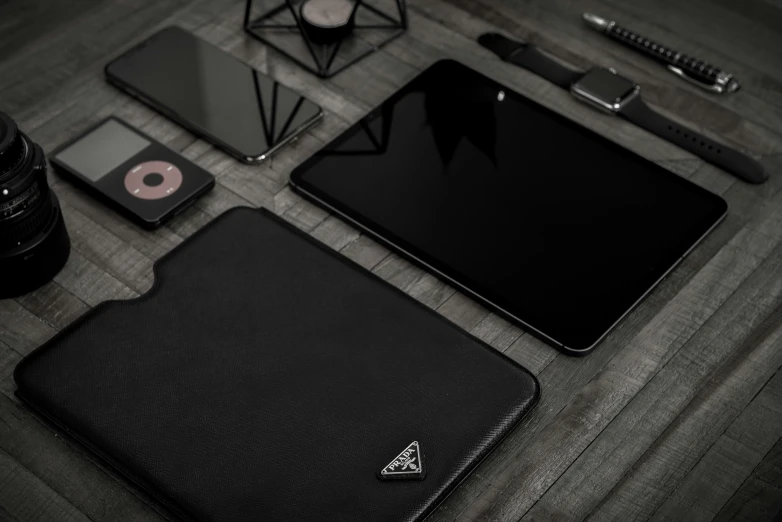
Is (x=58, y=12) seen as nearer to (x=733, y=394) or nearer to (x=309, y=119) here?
(x=309, y=119)

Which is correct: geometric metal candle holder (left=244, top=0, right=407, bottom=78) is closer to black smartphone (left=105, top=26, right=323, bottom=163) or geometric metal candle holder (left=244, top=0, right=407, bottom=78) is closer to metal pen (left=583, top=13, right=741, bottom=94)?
black smartphone (left=105, top=26, right=323, bottom=163)

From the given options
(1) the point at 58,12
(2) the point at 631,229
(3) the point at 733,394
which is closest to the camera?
(3) the point at 733,394

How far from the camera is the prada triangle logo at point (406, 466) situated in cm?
93

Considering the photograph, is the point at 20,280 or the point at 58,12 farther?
the point at 58,12

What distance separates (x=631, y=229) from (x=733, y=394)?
0.21 metres

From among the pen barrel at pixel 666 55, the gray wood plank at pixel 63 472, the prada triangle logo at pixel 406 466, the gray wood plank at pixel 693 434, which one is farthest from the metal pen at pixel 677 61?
the gray wood plank at pixel 63 472

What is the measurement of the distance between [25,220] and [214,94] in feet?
1.13

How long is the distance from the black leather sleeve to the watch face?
18 mm

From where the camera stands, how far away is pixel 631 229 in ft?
3.77

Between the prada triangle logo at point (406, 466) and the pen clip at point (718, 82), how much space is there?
27.1 inches

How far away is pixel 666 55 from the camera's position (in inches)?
54.1

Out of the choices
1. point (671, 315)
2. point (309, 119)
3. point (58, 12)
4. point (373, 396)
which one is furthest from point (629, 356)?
point (58, 12)

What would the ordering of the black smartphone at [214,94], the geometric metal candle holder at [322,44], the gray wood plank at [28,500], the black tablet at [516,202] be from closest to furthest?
1. the gray wood plank at [28,500]
2. the black tablet at [516,202]
3. the black smartphone at [214,94]
4. the geometric metal candle holder at [322,44]

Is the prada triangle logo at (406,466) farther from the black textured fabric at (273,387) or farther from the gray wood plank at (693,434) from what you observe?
the gray wood plank at (693,434)
